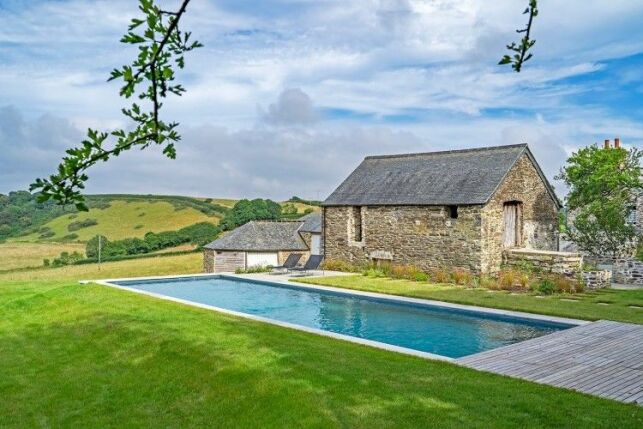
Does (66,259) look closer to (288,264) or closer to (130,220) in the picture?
(130,220)

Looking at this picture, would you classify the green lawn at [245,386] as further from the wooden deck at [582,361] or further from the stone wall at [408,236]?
the stone wall at [408,236]

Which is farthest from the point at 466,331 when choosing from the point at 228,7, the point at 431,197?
the point at 228,7

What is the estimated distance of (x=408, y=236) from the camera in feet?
75.5

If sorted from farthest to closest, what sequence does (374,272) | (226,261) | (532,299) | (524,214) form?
(226,261)
(374,272)
(524,214)
(532,299)

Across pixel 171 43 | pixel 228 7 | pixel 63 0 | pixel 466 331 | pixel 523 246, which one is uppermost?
pixel 63 0

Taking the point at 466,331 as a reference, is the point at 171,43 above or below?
above

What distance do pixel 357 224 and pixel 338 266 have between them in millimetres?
2188

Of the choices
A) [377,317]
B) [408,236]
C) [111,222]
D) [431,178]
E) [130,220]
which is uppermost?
[431,178]

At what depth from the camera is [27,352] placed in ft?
35.9

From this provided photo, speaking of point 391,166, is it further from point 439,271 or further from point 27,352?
point 27,352

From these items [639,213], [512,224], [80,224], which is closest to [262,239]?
[512,224]

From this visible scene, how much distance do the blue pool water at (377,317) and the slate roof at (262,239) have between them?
4.32 metres

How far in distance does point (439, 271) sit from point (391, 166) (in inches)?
248

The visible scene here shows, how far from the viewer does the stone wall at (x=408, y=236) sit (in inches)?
827
